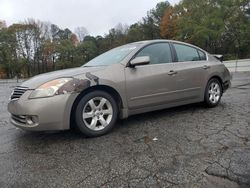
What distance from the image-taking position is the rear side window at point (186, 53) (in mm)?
4893

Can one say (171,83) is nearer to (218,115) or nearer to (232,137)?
(218,115)

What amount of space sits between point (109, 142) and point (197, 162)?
125cm

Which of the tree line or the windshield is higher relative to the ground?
the tree line

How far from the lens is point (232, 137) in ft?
→ 11.5

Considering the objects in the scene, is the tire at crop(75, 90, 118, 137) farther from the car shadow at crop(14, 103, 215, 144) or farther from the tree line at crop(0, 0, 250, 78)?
the tree line at crop(0, 0, 250, 78)

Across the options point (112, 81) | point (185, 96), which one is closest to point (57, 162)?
point (112, 81)

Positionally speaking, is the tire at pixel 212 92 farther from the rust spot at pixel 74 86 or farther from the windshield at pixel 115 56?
the rust spot at pixel 74 86

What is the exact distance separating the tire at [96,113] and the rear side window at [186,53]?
184 centimetres

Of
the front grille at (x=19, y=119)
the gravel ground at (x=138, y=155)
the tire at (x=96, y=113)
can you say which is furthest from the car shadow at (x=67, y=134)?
the front grille at (x=19, y=119)

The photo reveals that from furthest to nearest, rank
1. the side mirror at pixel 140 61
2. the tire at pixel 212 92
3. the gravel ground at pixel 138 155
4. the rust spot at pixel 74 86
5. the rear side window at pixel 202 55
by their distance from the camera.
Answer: the rear side window at pixel 202 55, the tire at pixel 212 92, the side mirror at pixel 140 61, the rust spot at pixel 74 86, the gravel ground at pixel 138 155

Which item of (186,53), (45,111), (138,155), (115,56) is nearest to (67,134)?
(45,111)

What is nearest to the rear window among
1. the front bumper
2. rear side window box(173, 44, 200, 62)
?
rear side window box(173, 44, 200, 62)

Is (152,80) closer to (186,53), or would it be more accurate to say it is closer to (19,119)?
(186,53)

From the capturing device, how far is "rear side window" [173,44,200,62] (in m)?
4.89
